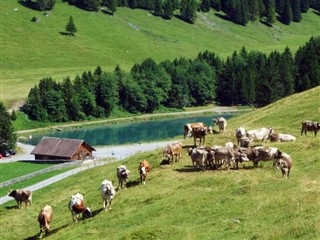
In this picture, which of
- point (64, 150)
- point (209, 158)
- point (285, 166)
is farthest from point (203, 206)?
point (64, 150)

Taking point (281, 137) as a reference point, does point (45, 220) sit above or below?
below

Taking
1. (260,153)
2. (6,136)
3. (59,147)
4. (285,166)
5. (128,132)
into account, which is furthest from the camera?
(128,132)

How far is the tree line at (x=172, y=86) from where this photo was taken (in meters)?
146

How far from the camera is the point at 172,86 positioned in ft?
552

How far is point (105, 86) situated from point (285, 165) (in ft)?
417

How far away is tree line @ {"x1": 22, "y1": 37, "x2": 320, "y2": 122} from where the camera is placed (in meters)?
146

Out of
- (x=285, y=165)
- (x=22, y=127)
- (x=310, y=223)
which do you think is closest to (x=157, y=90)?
(x=22, y=127)

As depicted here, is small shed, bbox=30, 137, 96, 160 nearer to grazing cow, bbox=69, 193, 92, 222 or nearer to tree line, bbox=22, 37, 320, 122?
tree line, bbox=22, 37, 320, 122

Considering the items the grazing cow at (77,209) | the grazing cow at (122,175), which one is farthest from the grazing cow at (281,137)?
the grazing cow at (77,209)

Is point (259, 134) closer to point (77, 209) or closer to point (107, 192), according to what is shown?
point (107, 192)

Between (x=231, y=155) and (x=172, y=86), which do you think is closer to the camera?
(x=231, y=155)

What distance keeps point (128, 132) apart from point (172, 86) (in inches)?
1507

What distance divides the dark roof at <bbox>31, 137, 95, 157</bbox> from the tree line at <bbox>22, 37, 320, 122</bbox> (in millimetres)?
51235

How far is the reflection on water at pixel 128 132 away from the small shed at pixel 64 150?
2379 centimetres
